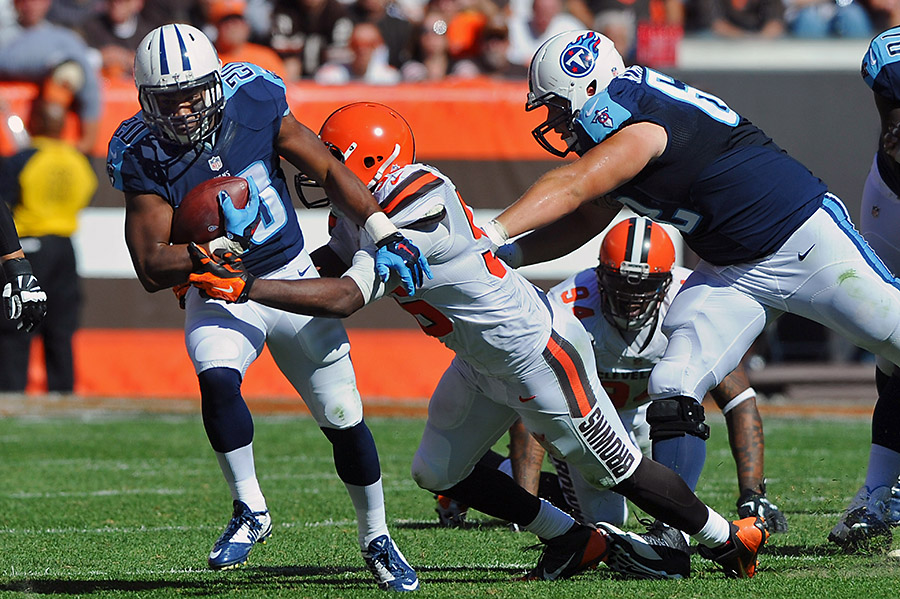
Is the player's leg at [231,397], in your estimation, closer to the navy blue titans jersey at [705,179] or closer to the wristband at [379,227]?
the wristband at [379,227]

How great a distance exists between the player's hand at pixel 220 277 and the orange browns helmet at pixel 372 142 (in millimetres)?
644

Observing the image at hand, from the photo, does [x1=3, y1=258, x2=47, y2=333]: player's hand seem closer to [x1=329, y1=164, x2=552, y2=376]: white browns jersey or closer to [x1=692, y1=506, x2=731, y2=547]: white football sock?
[x1=329, y1=164, x2=552, y2=376]: white browns jersey

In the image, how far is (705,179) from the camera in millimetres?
4375

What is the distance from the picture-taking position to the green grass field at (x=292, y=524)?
4.15 m

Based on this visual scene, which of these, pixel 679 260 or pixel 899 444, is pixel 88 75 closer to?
pixel 679 260

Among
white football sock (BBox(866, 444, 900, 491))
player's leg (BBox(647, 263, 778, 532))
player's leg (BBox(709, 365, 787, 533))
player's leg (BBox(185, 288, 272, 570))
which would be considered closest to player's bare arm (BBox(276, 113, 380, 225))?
player's leg (BBox(185, 288, 272, 570))

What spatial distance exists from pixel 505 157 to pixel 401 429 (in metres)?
2.73

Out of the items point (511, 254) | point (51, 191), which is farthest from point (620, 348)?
point (51, 191)

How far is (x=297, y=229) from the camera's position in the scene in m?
4.72

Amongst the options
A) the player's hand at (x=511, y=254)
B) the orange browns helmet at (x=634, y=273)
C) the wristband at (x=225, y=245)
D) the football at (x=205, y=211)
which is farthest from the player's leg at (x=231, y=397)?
the orange browns helmet at (x=634, y=273)

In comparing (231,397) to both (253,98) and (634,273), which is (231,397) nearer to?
(253,98)

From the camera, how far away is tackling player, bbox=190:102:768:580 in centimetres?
386

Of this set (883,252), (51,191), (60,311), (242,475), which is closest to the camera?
(242,475)

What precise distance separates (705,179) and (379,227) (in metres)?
1.21
